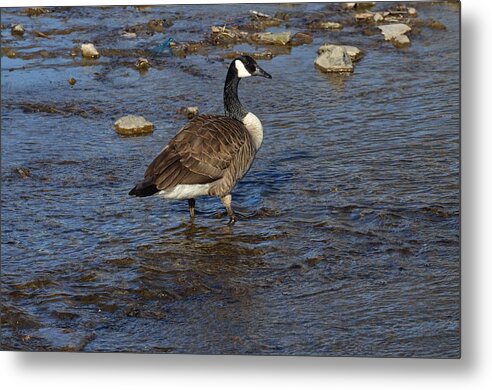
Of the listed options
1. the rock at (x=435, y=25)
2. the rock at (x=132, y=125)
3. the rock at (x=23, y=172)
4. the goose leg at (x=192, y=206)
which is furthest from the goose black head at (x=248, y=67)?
the rock at (x=23, y=172)

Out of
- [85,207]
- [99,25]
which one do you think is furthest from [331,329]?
[99,25]

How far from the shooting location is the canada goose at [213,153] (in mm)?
4801

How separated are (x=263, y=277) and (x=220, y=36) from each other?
1.13 meters

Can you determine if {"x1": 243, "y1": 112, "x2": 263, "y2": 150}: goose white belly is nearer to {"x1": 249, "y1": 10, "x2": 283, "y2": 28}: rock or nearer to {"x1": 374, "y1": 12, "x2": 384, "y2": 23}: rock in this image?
{"x1": 249, "y1": 10, "x2": 283, "y2": 28}: rock

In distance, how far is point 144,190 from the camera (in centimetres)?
468

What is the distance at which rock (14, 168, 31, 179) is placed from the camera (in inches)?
195

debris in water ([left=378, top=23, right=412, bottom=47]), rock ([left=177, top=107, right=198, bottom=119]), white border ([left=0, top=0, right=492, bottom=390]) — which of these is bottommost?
white border ([left=0, top=0, right=492, bottom=390])

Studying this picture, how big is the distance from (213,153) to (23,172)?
92 cm

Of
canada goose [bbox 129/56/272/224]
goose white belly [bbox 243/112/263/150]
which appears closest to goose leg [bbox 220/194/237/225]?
canada goose [bbox 129/56/272/224]

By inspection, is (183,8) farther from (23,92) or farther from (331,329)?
(331,329)

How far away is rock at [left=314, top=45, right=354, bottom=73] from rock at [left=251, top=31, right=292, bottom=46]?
0.21 m

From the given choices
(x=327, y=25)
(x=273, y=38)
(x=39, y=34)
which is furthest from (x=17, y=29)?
(x=327, y=25)

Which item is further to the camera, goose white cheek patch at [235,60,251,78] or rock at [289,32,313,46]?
goose white cheek patch at [235,60,251,78]

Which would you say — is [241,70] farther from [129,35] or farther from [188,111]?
[129,35]
